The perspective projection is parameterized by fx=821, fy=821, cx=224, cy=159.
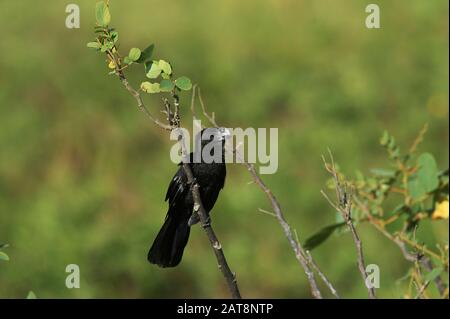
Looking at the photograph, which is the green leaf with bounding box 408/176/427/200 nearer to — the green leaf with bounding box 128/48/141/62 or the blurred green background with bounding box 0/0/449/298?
the blurred green background with bounding box 0/0/449/298

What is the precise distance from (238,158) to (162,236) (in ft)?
4.09

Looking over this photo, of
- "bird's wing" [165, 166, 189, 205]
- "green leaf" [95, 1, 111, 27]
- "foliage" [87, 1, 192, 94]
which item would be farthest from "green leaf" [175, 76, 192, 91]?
"bird's wing" [165, 166, 189, 205]

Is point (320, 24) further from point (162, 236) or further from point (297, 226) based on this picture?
point (162, 236)

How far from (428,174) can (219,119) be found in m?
4.02

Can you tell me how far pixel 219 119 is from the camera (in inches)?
280

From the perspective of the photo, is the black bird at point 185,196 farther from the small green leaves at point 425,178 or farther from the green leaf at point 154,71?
the green leaf at point 154,71

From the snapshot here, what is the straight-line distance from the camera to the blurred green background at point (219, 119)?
5.38 m

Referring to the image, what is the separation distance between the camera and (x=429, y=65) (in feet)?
Result: 25.0

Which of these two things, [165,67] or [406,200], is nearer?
[165,67]

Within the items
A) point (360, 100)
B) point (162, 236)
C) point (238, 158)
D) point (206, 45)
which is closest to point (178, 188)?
point (162, 236)

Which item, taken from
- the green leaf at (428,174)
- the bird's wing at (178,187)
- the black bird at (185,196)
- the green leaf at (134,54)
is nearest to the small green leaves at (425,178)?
the green leaf at (428,174)

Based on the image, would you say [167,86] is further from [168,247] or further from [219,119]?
[219,119]

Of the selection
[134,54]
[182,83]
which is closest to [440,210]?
[182,83]

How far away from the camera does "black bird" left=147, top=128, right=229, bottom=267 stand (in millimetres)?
3438
